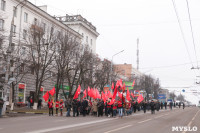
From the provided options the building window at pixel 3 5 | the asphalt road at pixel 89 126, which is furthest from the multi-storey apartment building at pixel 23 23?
the asphalt road at pixel 89 126

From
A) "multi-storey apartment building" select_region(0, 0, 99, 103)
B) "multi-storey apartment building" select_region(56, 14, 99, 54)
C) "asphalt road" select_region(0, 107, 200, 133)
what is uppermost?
"multi-storey apartment building" select_region(56, 14, 99, 54)

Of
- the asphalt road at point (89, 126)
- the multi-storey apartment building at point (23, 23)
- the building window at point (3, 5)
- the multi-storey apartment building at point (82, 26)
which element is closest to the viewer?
the asphalt road at point (89, 126)

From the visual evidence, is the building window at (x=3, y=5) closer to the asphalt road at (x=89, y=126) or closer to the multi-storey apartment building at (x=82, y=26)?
the asphalt road at (x=89, y=126)

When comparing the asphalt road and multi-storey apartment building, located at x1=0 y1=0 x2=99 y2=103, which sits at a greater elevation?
multi-storey apartment building, located at x1=0 y1=0 x2=99 y2=103

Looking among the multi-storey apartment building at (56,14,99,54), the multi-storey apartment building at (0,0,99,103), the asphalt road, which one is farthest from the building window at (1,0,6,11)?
the multi-storey apartment building at (56,14,99,54)

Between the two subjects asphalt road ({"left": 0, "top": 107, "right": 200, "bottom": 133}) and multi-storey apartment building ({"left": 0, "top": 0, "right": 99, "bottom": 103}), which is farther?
multi-storey apartment building ({"left": 0, "top": 0, "right": 99, "bottom": 103})

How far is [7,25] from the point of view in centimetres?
3709

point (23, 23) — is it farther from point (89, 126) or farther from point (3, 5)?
point (89, 126)

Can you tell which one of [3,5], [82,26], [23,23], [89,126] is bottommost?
[89,126]

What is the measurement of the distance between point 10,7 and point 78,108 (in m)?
20.0

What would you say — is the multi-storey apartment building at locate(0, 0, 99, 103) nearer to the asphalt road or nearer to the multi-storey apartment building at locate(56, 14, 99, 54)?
the multi-storey apartment building at locate(56, 14, 99, 54)

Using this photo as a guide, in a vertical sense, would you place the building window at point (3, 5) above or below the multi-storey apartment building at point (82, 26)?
below

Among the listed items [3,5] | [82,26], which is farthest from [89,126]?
[82,26]

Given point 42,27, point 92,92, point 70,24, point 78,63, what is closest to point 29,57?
point 42,27
